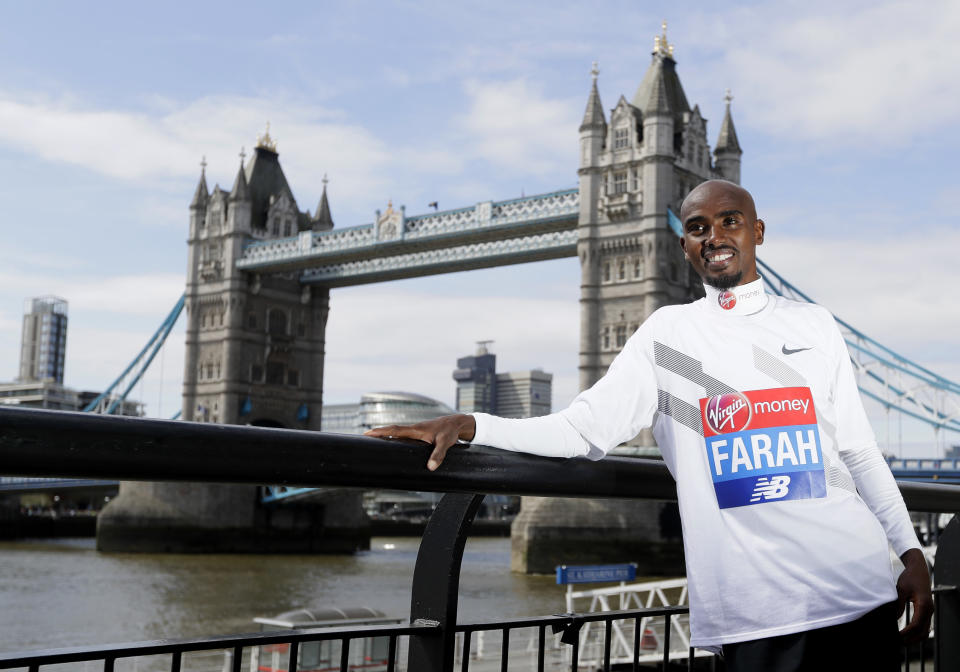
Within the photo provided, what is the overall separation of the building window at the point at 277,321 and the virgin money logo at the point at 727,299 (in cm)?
3767

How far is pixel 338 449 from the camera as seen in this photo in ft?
3.89

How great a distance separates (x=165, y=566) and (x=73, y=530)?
17266 millimetres

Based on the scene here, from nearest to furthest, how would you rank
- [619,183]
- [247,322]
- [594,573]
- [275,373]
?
[594,573] → [619,183] → [247,322] → [275,373]

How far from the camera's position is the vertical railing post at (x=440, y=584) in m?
1.30

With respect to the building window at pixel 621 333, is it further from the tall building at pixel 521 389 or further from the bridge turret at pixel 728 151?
the tall building at pixel 521 389

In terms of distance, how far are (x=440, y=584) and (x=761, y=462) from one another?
41 cm

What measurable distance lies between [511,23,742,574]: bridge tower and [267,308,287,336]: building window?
13.2 meters

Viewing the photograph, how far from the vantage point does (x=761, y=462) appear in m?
1.32

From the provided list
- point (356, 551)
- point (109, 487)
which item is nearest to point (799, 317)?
point (356, 551)

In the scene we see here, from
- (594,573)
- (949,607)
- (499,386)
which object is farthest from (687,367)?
(499,386)

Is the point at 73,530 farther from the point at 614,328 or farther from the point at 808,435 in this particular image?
the point at 808,435

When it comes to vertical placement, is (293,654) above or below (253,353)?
below

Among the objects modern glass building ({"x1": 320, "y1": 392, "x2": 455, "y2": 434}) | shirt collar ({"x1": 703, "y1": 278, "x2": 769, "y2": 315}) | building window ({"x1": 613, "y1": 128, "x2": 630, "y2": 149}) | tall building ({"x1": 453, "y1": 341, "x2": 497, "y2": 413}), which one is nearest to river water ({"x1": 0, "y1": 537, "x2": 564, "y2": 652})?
building window ({"x1": 613, "y1": 128, "x2": 630, "y2": 149})

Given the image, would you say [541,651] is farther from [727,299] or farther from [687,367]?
[727,299]
